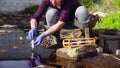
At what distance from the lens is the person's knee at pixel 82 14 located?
8430mm

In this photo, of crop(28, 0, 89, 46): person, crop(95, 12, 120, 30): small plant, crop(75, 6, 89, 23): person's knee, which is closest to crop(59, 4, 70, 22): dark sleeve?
crop(28, 0, 89, 46): person

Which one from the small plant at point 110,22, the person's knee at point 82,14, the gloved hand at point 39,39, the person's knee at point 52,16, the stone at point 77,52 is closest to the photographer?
the stone at point 77,52

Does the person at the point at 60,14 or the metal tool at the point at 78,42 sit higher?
the person at the point at 60,14

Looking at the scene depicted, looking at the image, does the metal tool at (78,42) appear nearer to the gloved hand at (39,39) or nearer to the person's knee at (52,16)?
the gloved hand at (39,39)

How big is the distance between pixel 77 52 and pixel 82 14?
1.06 metres

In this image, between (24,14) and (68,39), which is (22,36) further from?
(24,14)

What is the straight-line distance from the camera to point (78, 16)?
851 cm

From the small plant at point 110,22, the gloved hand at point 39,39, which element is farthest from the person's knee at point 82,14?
the small plant at point 110,22

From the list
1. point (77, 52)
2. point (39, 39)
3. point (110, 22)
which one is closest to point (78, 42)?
point (77, 52)

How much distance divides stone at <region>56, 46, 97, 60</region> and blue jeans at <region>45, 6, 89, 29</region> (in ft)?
2.49

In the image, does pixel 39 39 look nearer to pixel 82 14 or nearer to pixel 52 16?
pixel 52 16

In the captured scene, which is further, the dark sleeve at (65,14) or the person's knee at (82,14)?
the person's knee at (82,14)

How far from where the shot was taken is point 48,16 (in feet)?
28.2

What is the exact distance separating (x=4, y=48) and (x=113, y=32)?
2.33 meters
